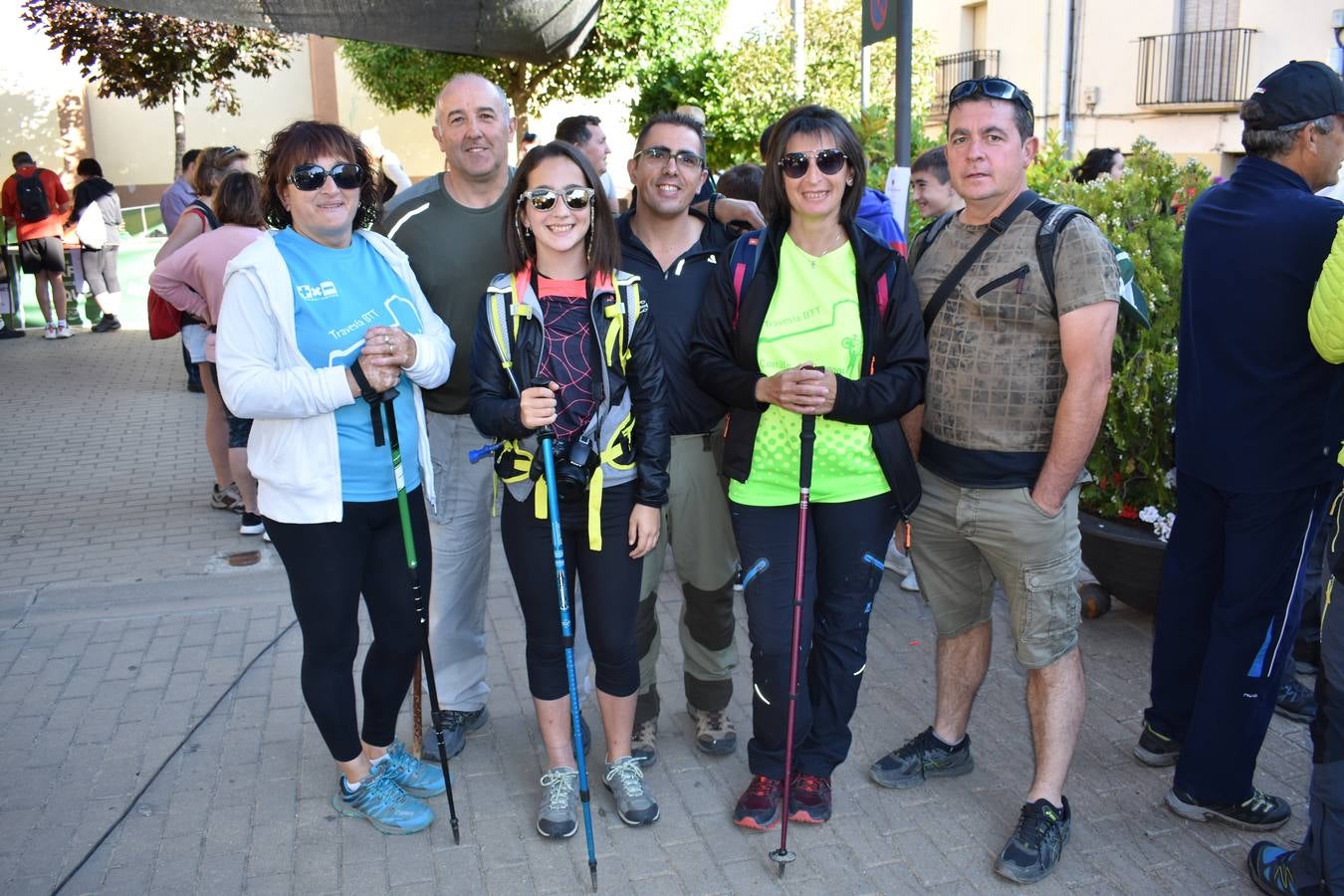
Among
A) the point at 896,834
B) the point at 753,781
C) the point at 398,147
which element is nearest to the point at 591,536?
the point at 753,781

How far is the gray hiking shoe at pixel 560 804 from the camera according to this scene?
3350mm

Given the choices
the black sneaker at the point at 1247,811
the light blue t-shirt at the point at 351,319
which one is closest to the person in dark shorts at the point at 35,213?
the light blue t-shirt at the point at 351,319

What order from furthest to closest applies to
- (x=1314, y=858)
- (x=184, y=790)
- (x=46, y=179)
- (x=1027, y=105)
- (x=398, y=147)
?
(x=398, y=147) < (x=46, y=179) < (x=184, y=790) < (x=1027, y=105) < (x=1314, y=858)

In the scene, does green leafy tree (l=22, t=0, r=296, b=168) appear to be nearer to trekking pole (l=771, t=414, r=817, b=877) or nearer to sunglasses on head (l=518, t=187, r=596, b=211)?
sunglasses on head (l=518, t=187, r=596, b=211)

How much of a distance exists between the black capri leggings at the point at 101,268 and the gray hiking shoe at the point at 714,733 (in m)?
12.3

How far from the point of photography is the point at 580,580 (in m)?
3.35

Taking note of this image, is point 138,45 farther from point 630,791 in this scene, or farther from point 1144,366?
point 630,791

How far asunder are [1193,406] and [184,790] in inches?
134

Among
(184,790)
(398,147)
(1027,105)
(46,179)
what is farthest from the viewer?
(398,147)

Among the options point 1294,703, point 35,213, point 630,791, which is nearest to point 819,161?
point 630,791

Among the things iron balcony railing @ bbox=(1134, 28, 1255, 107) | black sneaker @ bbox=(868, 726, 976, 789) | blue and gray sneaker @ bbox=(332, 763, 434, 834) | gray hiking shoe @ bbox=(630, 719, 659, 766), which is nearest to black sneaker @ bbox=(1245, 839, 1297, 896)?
black sneaker @ bbox=(868, 726, 976, 789)

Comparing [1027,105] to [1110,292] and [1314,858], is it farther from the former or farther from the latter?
[1314,858]

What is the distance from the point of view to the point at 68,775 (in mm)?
3738

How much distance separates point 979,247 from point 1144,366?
1.70m
